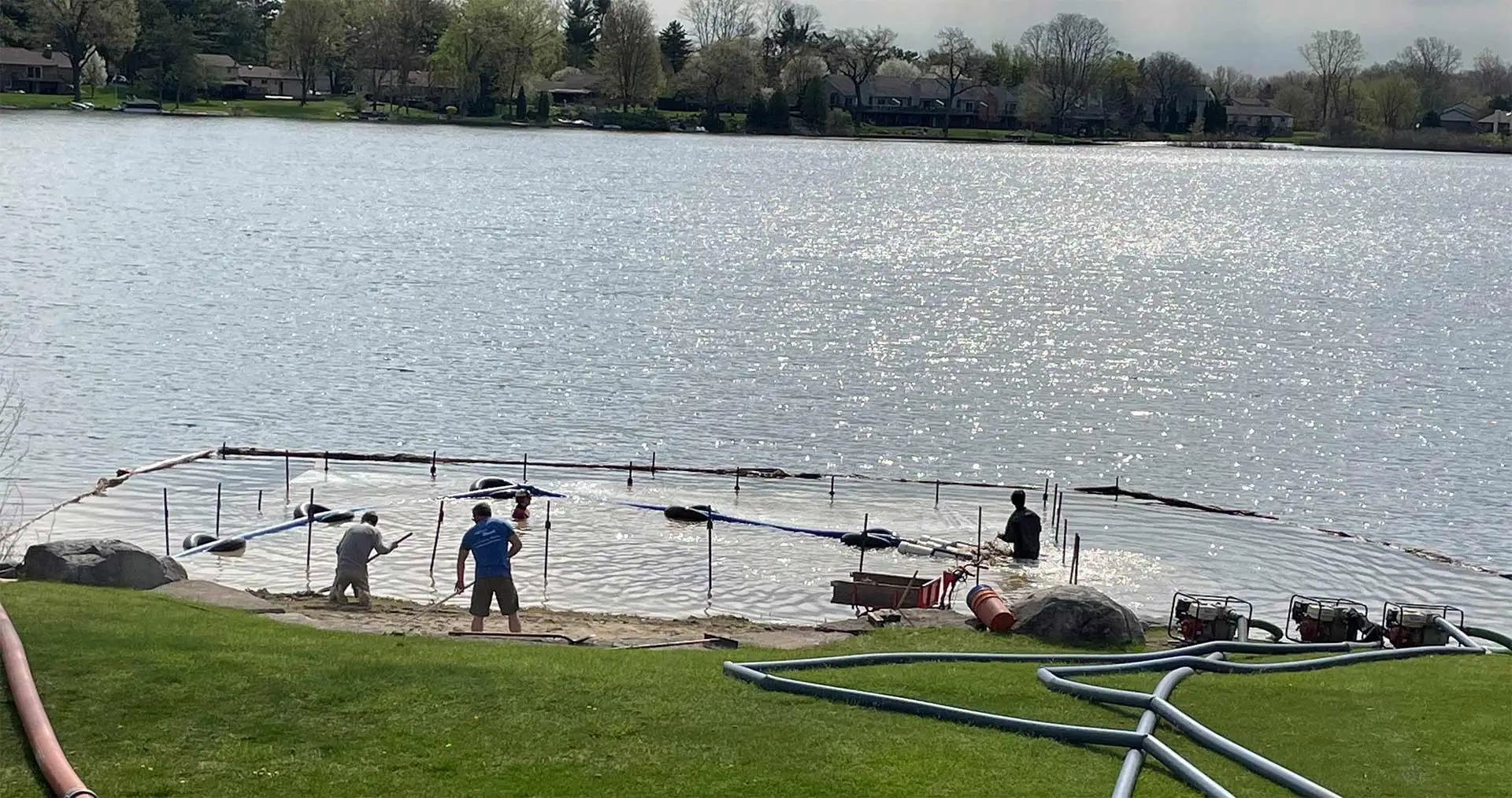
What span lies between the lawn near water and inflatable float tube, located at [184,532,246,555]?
11528 millimetres

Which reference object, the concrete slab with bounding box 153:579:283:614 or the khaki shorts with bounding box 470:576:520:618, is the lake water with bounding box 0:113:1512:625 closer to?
the concrete slab with bounding box 153:579:283:614

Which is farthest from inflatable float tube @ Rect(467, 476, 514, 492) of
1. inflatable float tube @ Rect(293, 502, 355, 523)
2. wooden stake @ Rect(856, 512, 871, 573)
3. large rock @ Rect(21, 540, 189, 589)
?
large rock @ Rect(21, 540, 189, 589)

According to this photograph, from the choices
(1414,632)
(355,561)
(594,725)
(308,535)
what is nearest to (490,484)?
(308,535)

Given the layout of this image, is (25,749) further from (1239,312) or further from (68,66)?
(68,66)

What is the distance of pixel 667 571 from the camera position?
29.0m

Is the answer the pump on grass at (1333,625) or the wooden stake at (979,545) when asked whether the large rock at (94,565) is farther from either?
the pump on grass at (1333,625)

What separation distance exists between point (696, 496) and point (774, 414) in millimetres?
11984

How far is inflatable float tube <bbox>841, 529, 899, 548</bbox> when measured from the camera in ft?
101

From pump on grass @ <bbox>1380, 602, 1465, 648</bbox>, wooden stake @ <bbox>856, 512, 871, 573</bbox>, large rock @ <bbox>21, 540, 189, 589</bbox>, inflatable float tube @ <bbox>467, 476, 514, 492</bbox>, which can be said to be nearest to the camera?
large rock @ <bbox>21, 540, 189, 589</bbox>

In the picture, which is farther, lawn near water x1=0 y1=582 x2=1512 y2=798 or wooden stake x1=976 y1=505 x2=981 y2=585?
wooden stake x1=976 y1=505 x2=981 y2=585

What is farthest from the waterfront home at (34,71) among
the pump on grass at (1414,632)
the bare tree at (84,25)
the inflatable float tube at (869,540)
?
the pump on grass at (1414,632)

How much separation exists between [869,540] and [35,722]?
19504mm

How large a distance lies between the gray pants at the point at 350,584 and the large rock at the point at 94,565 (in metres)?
2.17

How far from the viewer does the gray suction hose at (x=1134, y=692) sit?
13578 millimetres
